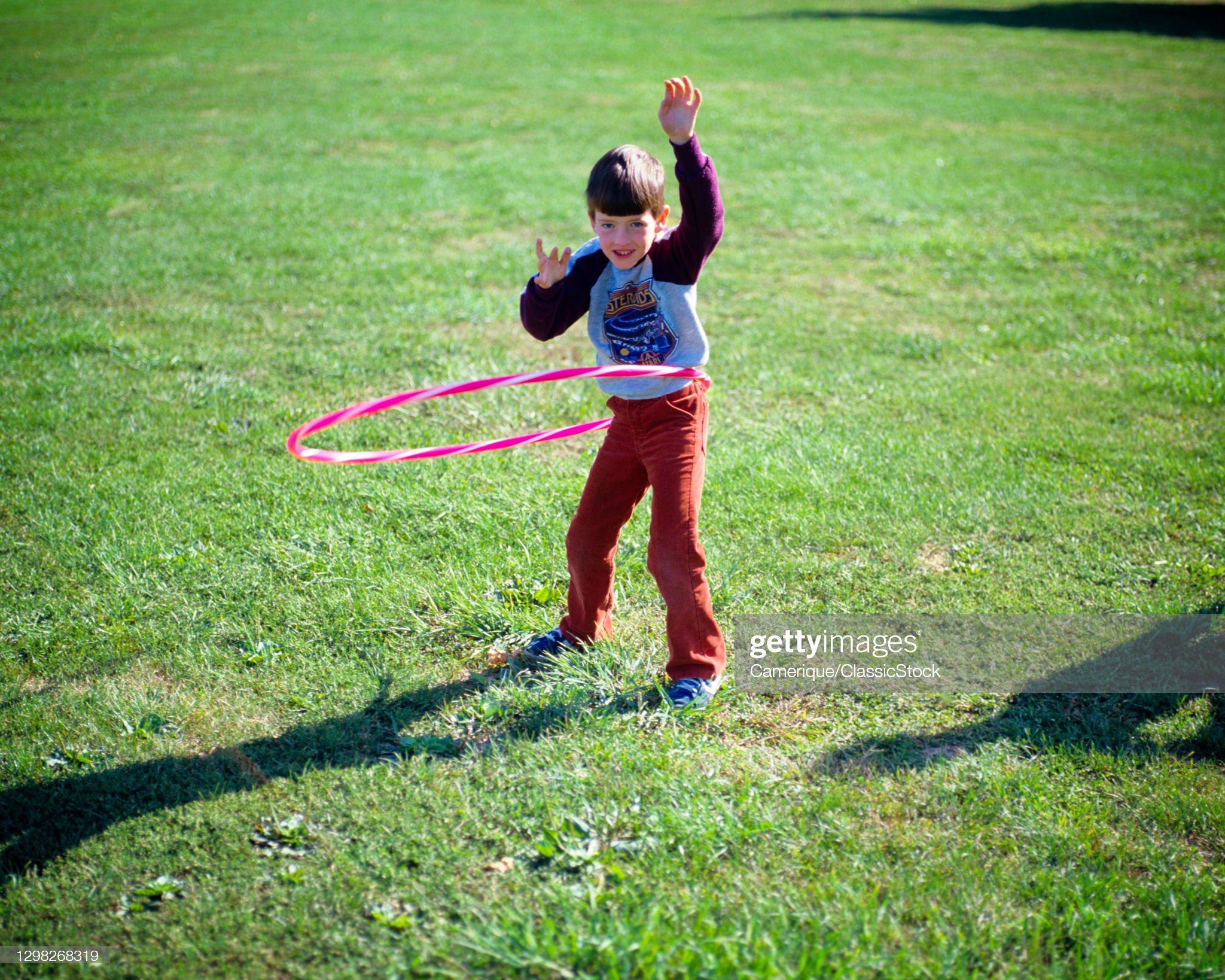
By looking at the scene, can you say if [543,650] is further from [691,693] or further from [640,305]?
[640,305]

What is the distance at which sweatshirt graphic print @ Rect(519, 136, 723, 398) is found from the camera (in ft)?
10.3

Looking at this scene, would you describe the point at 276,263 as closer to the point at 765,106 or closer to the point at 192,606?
the point at 192,606

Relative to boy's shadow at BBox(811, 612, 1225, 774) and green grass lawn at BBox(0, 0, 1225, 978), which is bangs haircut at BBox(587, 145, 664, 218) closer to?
green grass lawn at BBox(0, 0, 1225, 978)

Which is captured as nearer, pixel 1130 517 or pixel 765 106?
pixel 1130 517

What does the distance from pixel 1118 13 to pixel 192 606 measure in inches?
1386

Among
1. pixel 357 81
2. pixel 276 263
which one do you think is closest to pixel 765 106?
pixel 357 81

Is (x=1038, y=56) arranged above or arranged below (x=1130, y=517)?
above

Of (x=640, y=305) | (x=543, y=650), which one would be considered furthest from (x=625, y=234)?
(x=543, y=650)

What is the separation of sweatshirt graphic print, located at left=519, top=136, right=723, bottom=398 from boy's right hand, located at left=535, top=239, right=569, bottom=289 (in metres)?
0.02

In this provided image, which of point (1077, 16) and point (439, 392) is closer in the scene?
point (439, 392)

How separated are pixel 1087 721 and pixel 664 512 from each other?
1.73 m

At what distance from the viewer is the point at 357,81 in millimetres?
17203

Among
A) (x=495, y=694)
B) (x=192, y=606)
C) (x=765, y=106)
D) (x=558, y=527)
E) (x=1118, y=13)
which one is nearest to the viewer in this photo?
(x=495, y=694)

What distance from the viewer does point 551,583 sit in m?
4.05
